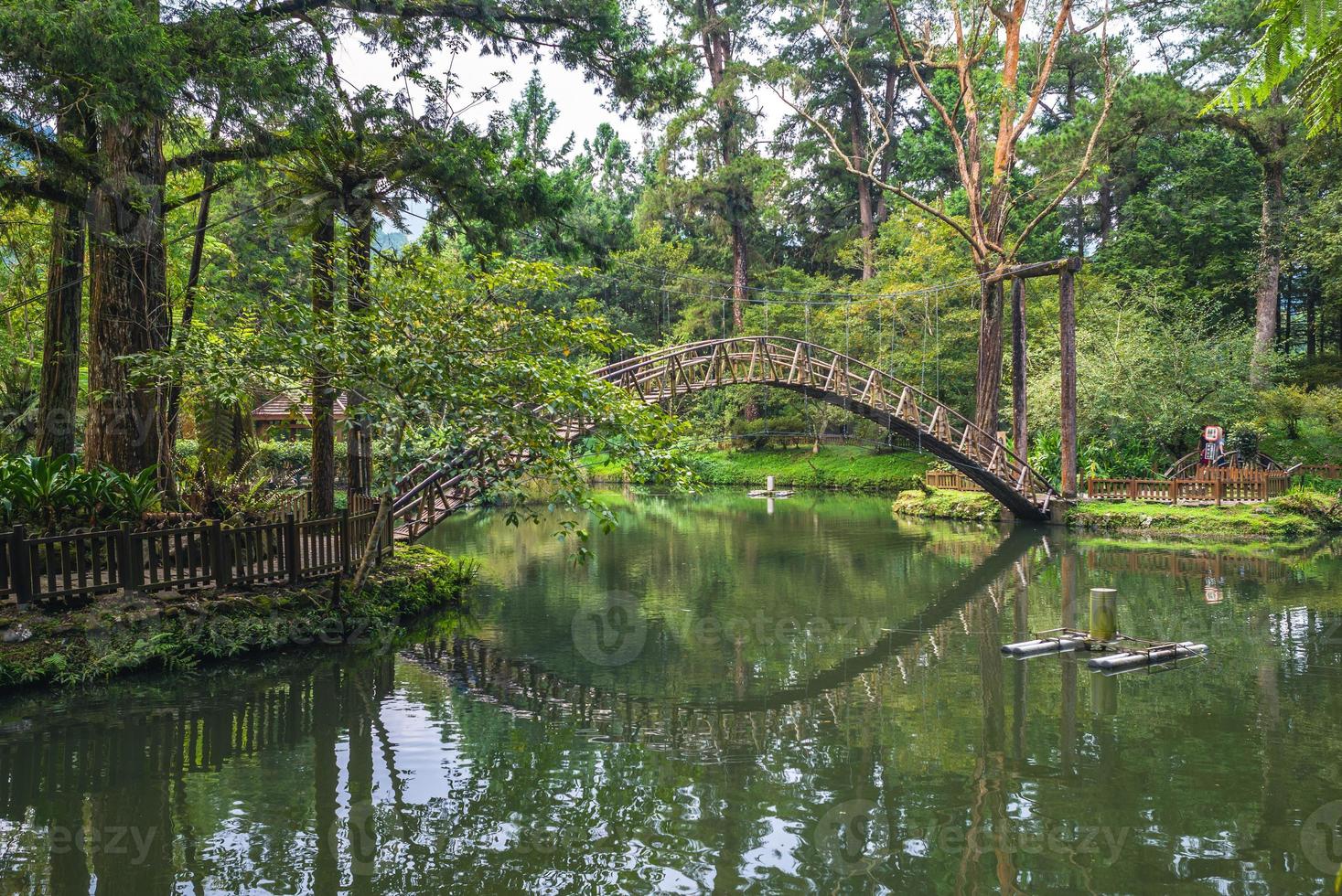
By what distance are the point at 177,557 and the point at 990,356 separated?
22.6 m

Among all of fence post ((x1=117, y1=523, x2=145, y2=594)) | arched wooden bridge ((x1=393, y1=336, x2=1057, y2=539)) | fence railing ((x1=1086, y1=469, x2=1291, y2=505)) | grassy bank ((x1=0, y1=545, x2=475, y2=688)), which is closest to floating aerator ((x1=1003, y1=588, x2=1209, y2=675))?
arched wooden bridge ((x1=393, y1=336, x2=1057, y2=539))

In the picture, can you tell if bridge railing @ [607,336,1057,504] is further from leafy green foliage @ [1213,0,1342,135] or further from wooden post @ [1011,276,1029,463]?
leafy green foliage @ [1213,0,1342,135]

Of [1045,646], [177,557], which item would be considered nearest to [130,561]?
[177,557]

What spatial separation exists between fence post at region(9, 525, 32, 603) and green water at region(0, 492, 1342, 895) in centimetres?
112

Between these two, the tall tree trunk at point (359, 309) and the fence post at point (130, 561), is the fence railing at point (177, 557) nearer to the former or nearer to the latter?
the fence post at point (130, 561)

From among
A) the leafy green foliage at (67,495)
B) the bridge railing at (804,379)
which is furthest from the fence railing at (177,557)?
the bridge railing at (804,379)

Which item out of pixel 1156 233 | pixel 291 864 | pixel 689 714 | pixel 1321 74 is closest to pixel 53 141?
pixel 291 864

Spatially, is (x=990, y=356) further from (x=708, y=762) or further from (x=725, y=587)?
(x=708, y=762)

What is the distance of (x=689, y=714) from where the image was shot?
9.45m

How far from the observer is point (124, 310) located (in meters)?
12.9

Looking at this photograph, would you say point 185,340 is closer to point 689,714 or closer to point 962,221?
point 689,714

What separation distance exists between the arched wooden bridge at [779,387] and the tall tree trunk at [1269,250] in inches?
527

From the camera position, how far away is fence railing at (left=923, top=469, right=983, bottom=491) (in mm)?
29938

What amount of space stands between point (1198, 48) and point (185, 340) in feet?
126
